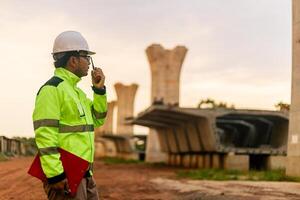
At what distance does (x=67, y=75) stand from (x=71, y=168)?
72 centimetres

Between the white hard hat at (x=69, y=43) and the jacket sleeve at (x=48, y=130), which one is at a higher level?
the white hard hat at (x=69, y=43)

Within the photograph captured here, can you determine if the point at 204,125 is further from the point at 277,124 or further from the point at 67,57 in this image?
the point at 67,57

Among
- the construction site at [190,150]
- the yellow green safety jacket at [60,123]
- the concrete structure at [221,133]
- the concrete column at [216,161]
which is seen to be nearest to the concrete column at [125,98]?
the construction site at [190,150]

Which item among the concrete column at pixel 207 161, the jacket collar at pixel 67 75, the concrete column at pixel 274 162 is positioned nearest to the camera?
the jacket collar at pixel 67 75

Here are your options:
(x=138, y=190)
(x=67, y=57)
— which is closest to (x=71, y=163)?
(x=67, y=57)

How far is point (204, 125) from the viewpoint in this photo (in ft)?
95.7

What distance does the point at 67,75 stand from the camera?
430 centimetres

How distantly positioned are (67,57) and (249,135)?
29.2m

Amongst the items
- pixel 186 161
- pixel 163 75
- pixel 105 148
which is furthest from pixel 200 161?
pixel 105 148

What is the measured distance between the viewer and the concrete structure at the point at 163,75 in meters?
51.4

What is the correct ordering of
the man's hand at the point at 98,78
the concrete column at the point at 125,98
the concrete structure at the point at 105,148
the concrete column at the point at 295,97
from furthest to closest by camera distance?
1. the concrete structure at the point at 105,148
2. the concrete column at the point at 125,98
3. the concrete column at the point at 295,97
4. the man's hand at the point at 98,78

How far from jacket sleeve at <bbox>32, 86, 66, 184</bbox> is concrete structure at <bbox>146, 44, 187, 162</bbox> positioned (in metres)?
47.1

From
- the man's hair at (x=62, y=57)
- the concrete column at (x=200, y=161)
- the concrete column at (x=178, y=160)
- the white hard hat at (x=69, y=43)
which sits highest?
the white hard hat at (x=69, y=43)

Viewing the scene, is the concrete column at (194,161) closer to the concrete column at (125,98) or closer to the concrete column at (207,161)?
the concrete column at (207,161)
